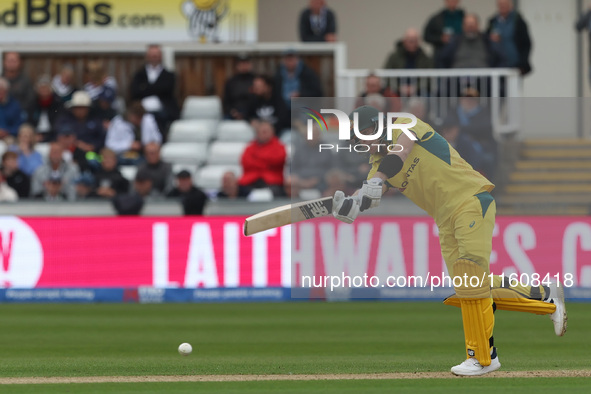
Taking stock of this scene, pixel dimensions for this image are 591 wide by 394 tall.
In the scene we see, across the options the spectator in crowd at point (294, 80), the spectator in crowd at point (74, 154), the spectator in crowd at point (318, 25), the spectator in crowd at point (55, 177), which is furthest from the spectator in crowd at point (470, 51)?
the spectator in crowd at point (55, 177)

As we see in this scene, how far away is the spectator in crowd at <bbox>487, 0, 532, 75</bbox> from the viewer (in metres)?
18.3

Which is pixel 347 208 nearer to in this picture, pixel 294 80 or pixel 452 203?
pixel 452 203

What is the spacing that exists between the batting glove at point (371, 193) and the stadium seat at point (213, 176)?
8992 mm

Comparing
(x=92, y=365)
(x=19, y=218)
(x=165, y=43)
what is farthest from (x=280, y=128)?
(x=92, y=365)

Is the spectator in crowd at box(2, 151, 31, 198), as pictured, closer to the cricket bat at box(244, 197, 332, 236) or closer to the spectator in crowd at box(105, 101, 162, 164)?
the spectator in crowd at box(105, 101, 162, 164)

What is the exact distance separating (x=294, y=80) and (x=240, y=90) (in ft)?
3.17

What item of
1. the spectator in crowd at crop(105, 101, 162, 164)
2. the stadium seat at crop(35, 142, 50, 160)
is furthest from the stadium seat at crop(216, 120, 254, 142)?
the stadium seat at crop(35, 142, 50, 160)

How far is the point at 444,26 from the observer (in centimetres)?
1864

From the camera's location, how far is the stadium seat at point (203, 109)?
19281 millimetres

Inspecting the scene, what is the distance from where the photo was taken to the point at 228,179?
54.4 feet

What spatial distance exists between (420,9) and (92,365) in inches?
522

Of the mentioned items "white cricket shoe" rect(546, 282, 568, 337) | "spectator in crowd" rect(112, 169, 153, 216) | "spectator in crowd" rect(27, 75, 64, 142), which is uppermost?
"spectator in crowd" rect(27, 75, 64, 142)

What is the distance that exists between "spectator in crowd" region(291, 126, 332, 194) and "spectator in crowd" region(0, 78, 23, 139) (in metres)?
5.71

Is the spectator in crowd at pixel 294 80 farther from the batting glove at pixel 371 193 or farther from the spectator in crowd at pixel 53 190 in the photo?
the batting glove at pixel 371 193
